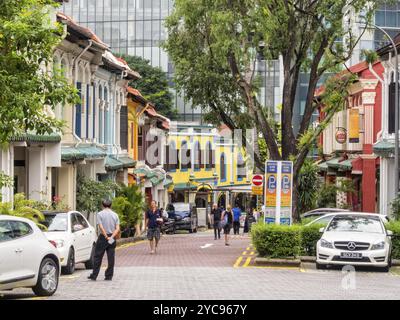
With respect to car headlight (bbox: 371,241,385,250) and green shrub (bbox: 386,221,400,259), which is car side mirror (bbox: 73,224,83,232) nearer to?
car headlight (bbox: 371,241,385,250)

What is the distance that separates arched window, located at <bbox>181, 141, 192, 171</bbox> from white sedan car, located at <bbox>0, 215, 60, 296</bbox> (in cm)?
5722

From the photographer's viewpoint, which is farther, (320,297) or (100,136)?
(100,136)

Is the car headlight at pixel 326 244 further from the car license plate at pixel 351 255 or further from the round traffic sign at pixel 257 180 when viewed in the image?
the round traffic sign at pixel 257 180

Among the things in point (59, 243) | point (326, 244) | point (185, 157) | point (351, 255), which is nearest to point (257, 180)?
point (326, 244)

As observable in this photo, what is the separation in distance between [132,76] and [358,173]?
470 inches

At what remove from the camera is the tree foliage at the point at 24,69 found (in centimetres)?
1739

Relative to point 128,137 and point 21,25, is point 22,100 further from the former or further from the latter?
point 128,137

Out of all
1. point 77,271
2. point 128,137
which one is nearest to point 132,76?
point 128,137

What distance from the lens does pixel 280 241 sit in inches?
→ 1030

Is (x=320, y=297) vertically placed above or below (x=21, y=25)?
below

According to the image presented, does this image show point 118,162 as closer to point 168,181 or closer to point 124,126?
point 124,126

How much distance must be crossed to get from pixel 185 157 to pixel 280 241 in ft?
165

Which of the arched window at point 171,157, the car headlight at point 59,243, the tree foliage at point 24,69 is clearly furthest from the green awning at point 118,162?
the tree foliage at point 24,69

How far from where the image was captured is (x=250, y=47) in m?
33.9
